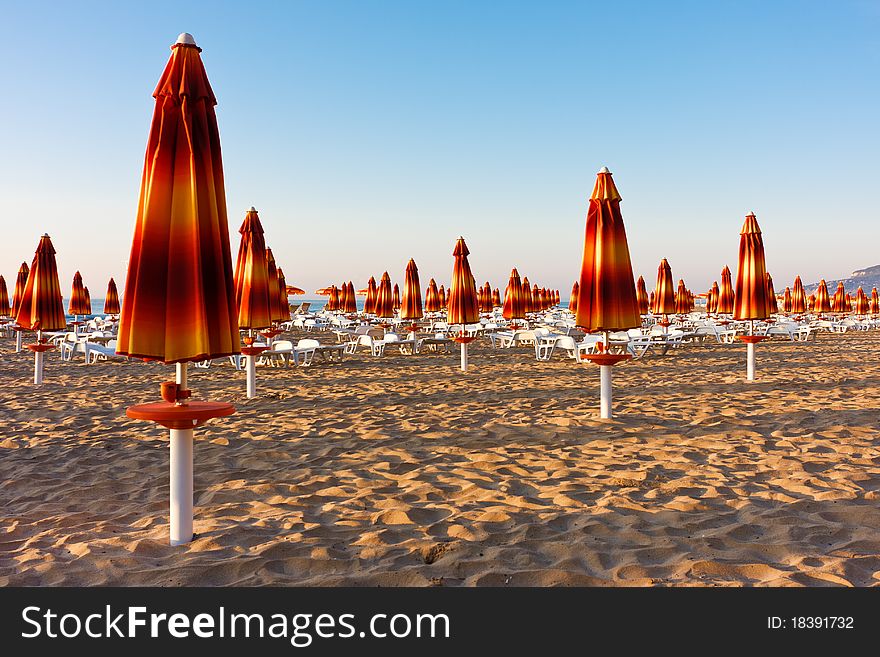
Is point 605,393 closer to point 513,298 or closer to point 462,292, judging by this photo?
point 462,292

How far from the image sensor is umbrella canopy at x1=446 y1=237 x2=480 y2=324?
11.4 m

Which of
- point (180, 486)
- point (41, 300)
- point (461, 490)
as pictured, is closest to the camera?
point (180, 486)

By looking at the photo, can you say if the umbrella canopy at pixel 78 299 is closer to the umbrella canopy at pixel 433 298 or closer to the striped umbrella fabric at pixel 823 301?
the umbrella canopy at pixel 433 298

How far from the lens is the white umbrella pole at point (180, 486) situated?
3.06 m

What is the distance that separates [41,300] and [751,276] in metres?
11.6

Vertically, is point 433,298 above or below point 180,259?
above

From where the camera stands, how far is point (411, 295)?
46.1ft

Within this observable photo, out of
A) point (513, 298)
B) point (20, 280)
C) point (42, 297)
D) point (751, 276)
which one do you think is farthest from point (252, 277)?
point (20, 280)

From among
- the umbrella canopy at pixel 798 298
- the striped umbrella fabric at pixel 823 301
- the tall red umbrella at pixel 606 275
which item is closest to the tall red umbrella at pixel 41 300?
the tall red umbrella at pixel 606 275

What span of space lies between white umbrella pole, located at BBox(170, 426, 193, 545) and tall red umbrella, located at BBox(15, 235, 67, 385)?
801 centimetres

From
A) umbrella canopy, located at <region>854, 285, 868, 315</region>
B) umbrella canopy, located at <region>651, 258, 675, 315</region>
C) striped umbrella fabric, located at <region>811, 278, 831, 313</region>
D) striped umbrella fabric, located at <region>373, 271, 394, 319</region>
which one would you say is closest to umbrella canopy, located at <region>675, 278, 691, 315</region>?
umbrella canopy, located at <region>651, 258, 675, 315</region>

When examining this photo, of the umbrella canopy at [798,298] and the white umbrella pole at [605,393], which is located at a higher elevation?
the umbrella canopy at [798,298]

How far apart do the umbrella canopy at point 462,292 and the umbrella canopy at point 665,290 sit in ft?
27.4
